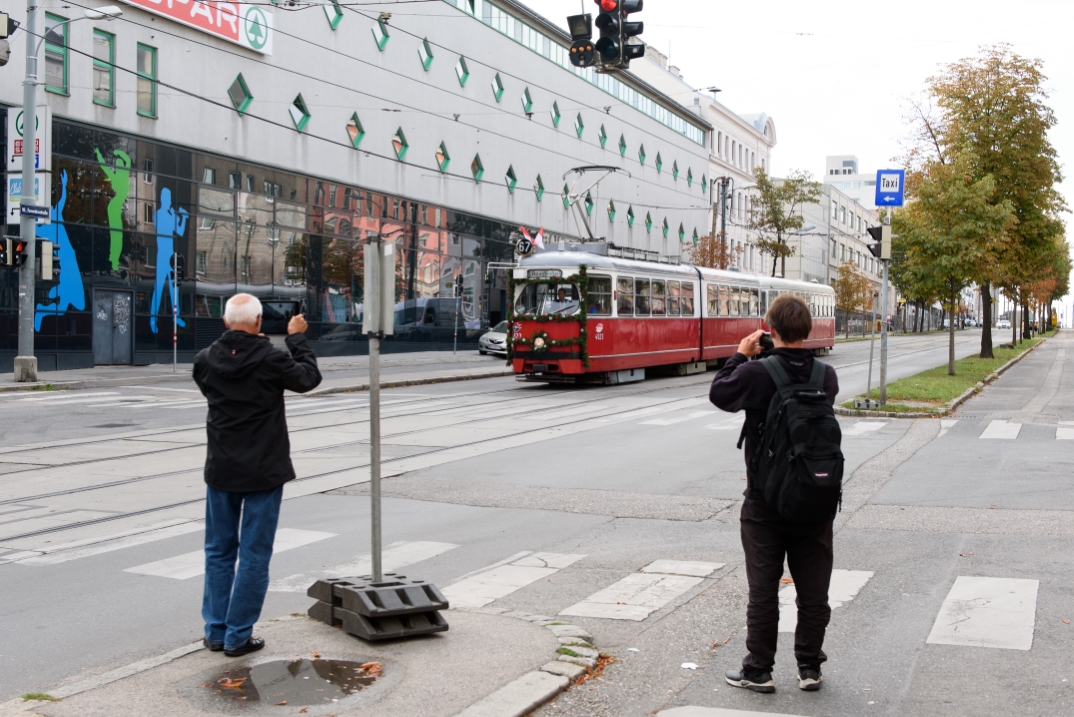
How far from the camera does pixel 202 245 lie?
1246 inches

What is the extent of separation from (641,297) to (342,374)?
8.57 meters

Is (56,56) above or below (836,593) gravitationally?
above

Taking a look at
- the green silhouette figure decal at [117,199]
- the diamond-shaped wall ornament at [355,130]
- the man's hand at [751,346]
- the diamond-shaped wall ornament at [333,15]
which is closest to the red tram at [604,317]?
the green silhouette figure decal at [117,199]

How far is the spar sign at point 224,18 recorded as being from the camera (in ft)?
98.3

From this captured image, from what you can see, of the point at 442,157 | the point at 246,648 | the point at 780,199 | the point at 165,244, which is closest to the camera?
the point at 246,648

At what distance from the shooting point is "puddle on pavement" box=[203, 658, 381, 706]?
14.9ft

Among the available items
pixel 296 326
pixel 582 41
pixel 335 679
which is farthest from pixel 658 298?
pixel 335 679

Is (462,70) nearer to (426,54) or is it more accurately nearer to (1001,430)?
(426,54)

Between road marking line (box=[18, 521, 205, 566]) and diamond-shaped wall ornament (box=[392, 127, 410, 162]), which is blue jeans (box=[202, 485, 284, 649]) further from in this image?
diamond-shaped wall ornament (box=[392, 127, 410, 162])

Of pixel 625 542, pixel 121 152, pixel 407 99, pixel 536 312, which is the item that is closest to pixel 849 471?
pixel 625 542

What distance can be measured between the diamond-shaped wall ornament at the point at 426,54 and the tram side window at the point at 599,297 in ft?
67.5

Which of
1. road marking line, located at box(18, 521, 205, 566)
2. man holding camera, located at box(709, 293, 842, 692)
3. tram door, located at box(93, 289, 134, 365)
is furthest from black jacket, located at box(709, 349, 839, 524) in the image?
tram door, located at box(93, 289, 134, 365)

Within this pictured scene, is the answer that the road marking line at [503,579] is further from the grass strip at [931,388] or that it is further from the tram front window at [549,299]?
the tram front window at [549,299]

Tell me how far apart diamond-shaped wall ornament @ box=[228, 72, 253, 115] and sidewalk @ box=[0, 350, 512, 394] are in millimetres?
8234
